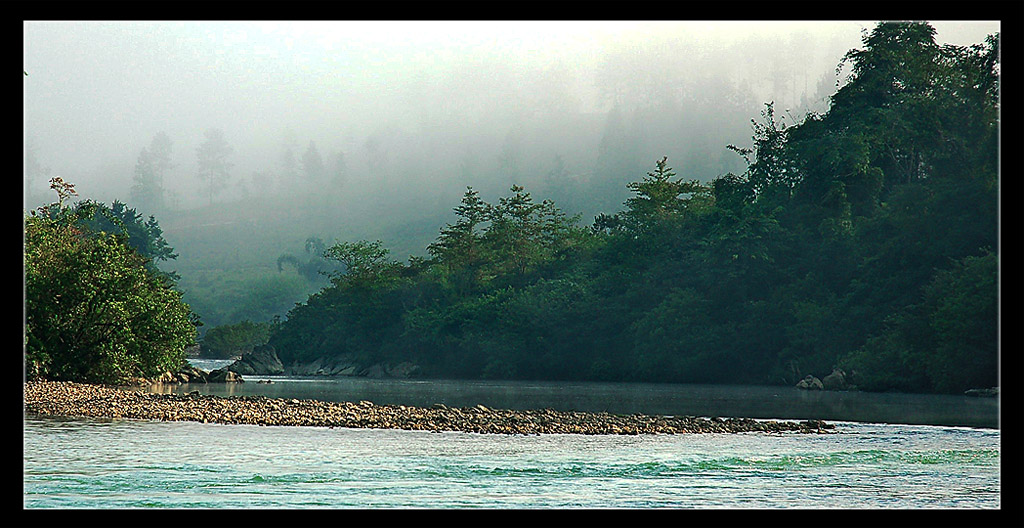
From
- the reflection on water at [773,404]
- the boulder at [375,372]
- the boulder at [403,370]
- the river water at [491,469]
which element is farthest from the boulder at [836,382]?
the boulder at [375,372]

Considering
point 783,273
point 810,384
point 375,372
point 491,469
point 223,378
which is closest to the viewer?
point 491,469

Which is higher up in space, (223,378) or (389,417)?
(389,417)

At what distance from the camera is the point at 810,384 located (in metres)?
42.9

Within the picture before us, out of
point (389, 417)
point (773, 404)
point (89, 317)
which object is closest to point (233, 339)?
point (89, 317)

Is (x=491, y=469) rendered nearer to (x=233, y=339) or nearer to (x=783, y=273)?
(x=783, y=273)

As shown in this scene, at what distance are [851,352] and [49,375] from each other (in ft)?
99.1

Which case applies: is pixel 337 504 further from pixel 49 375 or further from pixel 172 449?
pixel 49 375

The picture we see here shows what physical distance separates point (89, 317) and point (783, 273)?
32.4 m

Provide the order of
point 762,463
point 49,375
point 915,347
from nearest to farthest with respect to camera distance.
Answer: point 762,463
point 49,375
point 915,347

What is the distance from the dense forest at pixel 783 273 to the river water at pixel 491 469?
19885mm
